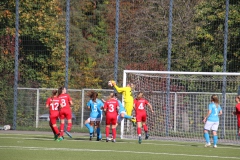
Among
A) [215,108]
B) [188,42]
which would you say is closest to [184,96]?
[188,42]

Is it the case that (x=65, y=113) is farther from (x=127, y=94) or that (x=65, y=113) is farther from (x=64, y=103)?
(x=127, y=94)

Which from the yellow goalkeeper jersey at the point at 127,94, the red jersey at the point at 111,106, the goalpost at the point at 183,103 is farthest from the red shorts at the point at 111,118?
the goalpost at the point at 183,103

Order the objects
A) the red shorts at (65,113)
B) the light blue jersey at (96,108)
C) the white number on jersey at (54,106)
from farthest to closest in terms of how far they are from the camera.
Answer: the light blue jersey at (96,108)
the red shorts at (65,113)
the white number on jersey at (54,106)

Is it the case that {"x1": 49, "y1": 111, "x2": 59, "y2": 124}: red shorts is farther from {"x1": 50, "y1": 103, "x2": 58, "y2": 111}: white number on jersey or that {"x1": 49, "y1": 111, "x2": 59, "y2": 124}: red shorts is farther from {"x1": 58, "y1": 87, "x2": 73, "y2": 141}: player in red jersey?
{"x1": 58, "y1": 87, "x2": 73, "y2": 141}: player in red jersey

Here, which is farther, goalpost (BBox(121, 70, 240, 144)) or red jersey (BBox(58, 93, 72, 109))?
goalpost (BBox(121, 70, 240, 144))

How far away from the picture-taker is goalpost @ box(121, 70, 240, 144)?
2654 cm

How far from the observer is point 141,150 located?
63.4ft

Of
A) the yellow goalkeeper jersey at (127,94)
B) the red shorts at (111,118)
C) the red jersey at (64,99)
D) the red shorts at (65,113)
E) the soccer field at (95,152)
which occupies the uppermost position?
the yellow goalkeeper jersey at (127,94)

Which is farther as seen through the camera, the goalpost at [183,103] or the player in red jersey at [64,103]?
the goalpost at [183,103]

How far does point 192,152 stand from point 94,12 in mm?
19562

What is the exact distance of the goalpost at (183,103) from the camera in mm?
26539

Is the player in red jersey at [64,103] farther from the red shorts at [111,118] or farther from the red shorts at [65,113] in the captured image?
the red shorts at [111,118]

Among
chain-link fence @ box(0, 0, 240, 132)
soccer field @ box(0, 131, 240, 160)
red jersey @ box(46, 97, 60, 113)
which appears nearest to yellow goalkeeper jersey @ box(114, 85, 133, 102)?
red jersey @ box(46, 97, 60, 113)

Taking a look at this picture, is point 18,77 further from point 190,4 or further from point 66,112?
point 190,4
